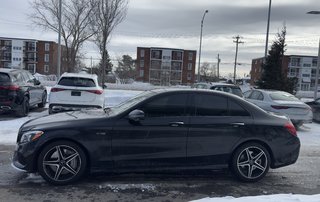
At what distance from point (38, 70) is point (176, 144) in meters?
99.4

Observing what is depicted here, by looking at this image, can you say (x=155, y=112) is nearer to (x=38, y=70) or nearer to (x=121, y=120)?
(x=121, y=120)

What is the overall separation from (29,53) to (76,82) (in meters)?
96.2

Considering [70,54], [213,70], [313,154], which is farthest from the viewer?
[213,70]

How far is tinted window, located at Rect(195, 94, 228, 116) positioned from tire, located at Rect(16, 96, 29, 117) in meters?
7.94

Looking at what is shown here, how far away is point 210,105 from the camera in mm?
6020

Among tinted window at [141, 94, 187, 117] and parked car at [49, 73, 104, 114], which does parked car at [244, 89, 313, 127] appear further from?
tinted window at [141, 94, 187, 117]

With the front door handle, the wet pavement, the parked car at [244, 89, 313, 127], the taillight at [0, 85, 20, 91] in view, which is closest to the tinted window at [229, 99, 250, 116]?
the front door handle

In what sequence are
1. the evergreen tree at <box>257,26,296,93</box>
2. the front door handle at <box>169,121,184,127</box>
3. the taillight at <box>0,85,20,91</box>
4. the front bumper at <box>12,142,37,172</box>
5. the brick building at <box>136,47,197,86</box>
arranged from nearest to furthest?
the front bumper at <box>12,142,37,172</box>
the front door handle at <box>169,121,184,127</box>
the taillight at <box>0,85,20,91</box>
the evergreen tree at <box>257,26,296,93</box>
the brick building at <box>136,47,197,86</box>

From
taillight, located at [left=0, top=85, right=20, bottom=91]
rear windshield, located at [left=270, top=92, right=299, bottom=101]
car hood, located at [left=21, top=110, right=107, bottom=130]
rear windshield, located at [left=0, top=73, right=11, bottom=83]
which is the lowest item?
car hood, located at [left=21, top=110, right=107, bottom=130]

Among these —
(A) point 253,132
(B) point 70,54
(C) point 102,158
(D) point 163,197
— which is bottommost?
(D) point 163,197

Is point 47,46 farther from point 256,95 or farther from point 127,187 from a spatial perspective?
point 127,187

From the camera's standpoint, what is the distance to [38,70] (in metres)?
98.8

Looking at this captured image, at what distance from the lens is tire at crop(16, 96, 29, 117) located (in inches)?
470

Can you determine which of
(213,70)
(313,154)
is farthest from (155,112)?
(213,70)
